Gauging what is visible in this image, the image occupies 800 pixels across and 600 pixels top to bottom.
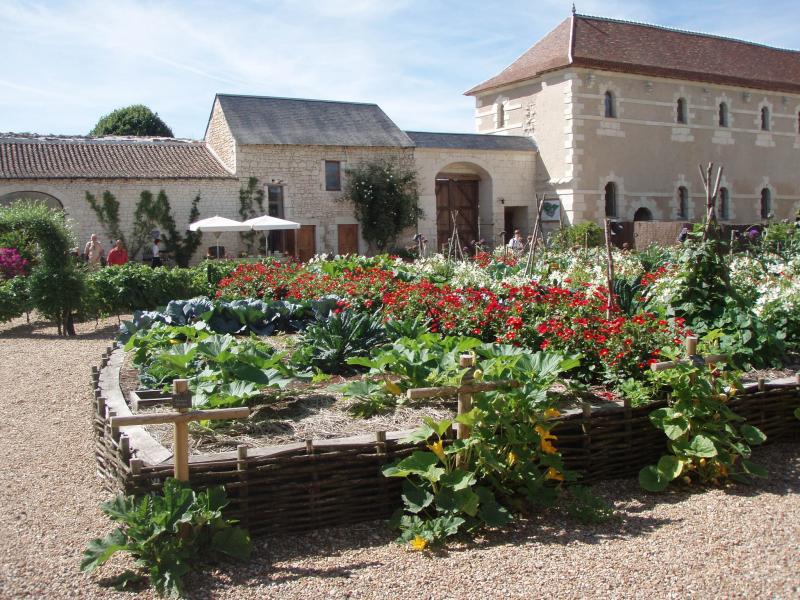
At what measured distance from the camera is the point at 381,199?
24.9m

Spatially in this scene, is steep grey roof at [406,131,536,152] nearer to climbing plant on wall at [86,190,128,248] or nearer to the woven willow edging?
climbing plant on wall at [86,190,128,248]

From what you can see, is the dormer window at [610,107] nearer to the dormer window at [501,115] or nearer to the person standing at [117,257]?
the dormer window at [501,115]

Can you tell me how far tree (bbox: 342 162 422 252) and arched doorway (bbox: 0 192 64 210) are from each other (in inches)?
335

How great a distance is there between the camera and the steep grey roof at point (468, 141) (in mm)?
26375

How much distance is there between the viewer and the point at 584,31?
26859 millimetres

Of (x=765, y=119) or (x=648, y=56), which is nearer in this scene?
(x=648, y=56)

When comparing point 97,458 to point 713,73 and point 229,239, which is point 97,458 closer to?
point 229,239

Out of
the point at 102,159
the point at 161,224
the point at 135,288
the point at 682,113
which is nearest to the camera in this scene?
the point at 135,288

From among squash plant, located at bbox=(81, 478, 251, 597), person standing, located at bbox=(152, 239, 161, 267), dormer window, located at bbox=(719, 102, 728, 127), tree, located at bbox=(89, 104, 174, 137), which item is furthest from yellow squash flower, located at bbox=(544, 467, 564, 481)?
tree, located at bbox=(89, 104, 174, 137)

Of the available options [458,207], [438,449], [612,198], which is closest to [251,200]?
[458,207]

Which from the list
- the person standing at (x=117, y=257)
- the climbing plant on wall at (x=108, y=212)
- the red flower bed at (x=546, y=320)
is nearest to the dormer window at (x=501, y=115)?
the climbing plant on wall at (x=108, y=212)

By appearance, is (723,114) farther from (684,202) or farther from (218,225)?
(218,225)

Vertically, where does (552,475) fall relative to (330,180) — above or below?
below

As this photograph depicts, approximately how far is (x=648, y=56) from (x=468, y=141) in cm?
716
